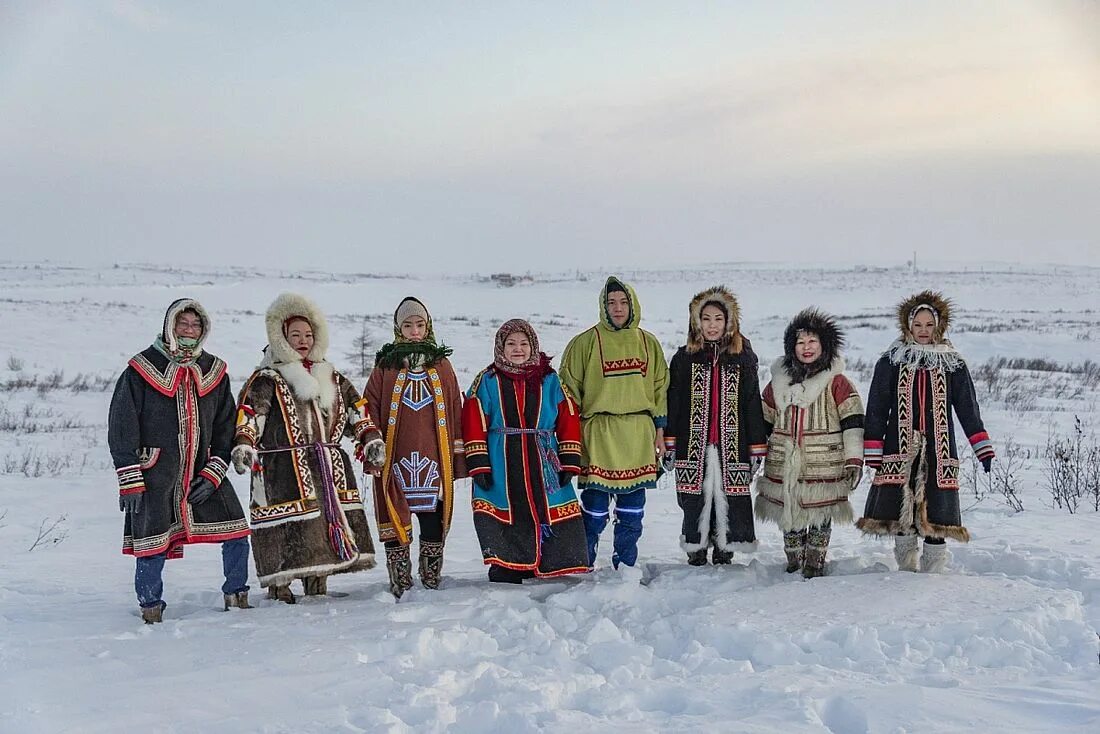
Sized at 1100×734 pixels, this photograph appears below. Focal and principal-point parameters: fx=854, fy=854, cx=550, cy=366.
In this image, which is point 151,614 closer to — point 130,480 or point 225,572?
point 225,572

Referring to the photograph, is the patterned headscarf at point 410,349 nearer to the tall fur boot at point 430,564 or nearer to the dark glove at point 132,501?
the tall fur boot at point 430,564

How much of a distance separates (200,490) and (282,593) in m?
0.76

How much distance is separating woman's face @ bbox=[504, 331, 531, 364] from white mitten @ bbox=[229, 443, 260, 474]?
1.53m

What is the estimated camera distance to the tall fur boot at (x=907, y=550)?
505cm

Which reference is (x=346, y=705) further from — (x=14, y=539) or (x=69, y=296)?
(x=69, y=296)

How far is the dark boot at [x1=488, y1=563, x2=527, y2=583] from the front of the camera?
518 cm

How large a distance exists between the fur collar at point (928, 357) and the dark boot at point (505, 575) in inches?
102

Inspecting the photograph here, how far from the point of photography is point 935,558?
499 centimetres

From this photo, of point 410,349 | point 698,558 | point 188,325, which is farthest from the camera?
point 698,558

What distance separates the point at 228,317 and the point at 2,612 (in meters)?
20.3

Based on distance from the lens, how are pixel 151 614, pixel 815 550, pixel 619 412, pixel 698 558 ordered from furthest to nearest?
pixel 698 558 → pixel 619 412 → pixel 815 550 → pixel 151 614

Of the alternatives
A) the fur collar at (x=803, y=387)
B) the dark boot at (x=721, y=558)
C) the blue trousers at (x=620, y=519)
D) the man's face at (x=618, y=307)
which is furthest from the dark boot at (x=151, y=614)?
the fur collar at (x=803, y=387)

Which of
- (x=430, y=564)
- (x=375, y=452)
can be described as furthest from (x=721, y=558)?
(x=375, y=452)

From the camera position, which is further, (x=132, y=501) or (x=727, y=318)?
(x=727, y=318)
